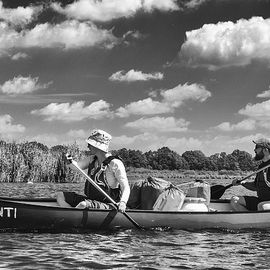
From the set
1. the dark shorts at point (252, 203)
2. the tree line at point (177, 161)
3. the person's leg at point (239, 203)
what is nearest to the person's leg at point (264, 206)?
the dark shorts at point (252, 203)

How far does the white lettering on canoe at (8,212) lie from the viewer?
8.75 metres

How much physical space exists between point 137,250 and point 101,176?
1.72 meters

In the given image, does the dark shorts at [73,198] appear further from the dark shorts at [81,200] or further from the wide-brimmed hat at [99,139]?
the wide-brimmed hat at [99,139]

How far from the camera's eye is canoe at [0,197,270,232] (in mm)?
8789

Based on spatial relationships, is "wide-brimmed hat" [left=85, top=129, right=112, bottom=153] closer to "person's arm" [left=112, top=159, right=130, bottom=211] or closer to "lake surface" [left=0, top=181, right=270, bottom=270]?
"person's arm" [left=112, top=159, right=130, bottom=211]

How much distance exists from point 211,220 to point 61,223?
276 cm

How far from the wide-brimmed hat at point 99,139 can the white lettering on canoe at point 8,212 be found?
70.4 inches

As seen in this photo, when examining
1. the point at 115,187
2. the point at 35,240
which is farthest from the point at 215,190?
the point at 35,240

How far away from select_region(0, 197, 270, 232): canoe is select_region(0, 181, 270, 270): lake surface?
164mm

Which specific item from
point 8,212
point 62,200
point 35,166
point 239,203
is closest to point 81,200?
point 62,200

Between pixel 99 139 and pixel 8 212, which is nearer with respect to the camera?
pixel 99 139

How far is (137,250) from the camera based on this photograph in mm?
7523

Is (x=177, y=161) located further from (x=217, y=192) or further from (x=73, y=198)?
(x=73, y=198)

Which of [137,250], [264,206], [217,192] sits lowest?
[137,250]
